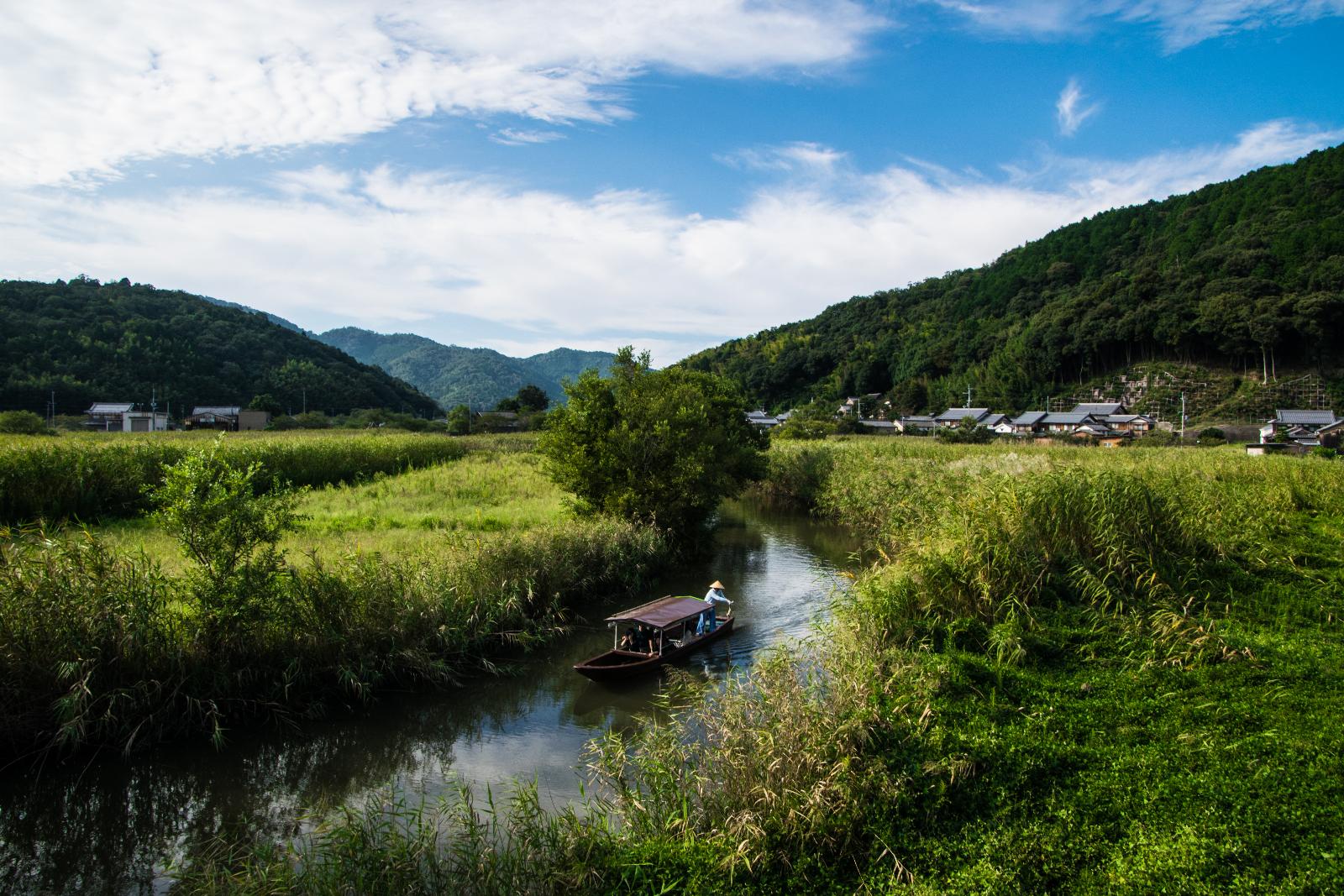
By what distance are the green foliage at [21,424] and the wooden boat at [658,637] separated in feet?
124

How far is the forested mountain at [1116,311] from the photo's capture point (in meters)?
71.4

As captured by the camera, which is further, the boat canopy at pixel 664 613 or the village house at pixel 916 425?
the village house at pixel 916 425

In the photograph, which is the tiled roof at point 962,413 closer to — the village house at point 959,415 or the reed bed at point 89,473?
the village house at point 959,415

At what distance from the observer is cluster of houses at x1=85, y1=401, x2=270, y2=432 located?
2106 inches

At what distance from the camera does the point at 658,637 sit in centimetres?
1375

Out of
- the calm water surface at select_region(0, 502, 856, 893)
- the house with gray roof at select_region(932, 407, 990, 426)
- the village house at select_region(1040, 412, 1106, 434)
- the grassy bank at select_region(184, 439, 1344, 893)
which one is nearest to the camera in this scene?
the grassy bank at select_region(184, 439, 1344, 893)

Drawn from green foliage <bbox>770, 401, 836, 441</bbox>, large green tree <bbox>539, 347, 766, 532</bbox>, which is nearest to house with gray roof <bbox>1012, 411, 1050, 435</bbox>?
green foliage <bbox>770, 401, 836, 441</bbox>

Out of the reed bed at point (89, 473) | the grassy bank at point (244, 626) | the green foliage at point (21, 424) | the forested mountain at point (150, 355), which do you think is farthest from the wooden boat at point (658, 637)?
the forested mountain at point (150, 355)

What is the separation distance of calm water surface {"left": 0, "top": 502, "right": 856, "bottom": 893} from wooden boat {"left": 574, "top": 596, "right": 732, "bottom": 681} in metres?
0.34

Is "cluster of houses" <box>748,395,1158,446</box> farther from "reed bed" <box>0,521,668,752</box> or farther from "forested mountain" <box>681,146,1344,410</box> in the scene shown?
"reed bed" <box>0,521,668,752</box>

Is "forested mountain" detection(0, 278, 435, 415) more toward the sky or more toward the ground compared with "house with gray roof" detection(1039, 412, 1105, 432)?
more toward the sky

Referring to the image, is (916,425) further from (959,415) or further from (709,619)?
(709,619)

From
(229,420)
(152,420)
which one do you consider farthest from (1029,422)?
(152,420)

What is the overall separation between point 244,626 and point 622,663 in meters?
6.23
